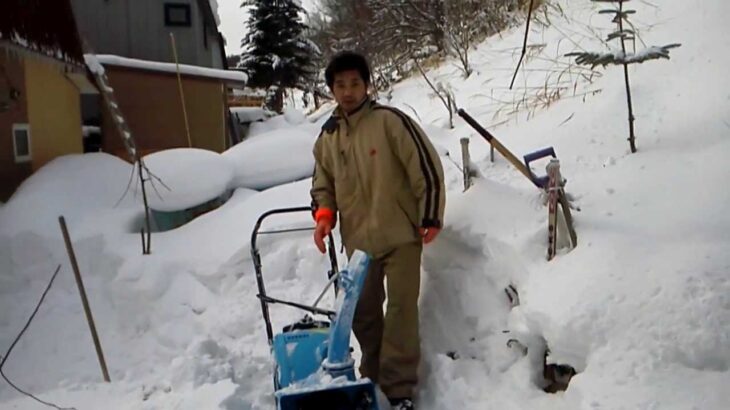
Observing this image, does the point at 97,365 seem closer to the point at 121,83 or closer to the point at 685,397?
the point at 685,397

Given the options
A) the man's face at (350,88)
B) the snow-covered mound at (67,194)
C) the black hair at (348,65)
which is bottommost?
the snow-covered mound at (67,194)

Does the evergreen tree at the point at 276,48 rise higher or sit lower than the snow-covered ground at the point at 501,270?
higher

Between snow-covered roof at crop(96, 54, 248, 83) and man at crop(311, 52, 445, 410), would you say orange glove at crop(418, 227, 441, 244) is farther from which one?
snow-covered roof at crop(96, 54, 248, 83)

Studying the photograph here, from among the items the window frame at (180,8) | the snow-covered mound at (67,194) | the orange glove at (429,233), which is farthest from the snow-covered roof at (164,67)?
the orange glove at (429,233)

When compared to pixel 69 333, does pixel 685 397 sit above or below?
above

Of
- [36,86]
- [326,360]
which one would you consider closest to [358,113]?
[326,360]

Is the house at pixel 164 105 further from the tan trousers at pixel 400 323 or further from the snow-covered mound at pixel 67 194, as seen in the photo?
the tan trousers at pixel 400 323

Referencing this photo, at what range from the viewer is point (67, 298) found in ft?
16.3

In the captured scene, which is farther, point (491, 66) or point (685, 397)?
point (491, 66)

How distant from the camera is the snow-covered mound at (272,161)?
7.08 m

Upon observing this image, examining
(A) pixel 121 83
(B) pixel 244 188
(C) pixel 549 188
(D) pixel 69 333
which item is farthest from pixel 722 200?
(A) pixel 121 83

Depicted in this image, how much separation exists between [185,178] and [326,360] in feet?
13.7

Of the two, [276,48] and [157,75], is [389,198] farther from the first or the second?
[276,48]

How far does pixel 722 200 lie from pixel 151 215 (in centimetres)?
483
